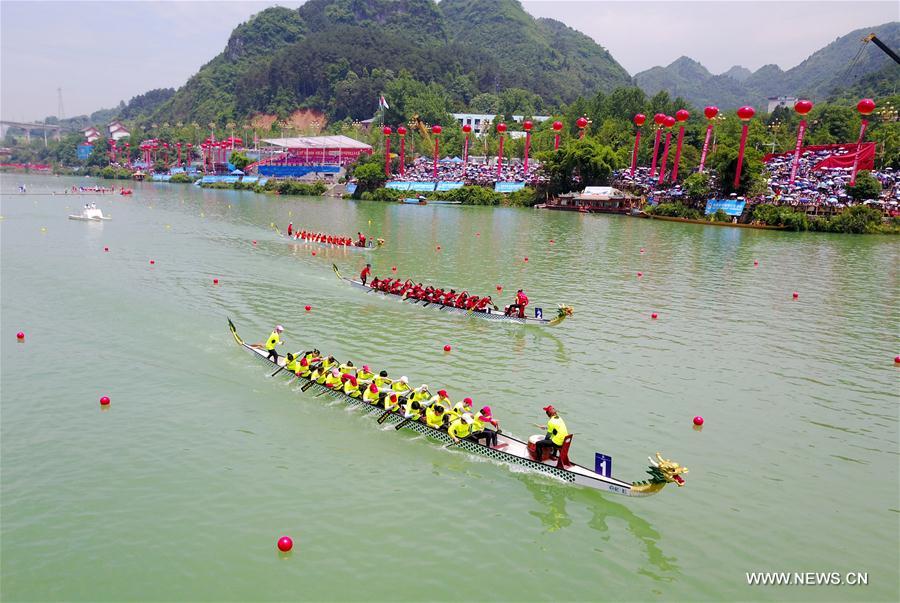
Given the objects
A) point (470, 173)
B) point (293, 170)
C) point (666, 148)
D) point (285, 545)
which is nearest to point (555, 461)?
point (285, 545)

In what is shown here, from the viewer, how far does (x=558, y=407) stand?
14055mm

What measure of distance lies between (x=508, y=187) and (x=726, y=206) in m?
28.6

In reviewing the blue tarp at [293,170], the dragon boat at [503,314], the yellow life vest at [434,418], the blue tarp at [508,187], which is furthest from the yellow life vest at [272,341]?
the blue tarp at [293,170]

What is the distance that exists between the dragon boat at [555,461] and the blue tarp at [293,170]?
93.0 metres

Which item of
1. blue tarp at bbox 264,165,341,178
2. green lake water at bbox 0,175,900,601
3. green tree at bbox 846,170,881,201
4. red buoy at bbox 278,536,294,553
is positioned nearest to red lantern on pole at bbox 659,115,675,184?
green tree at bbox 846,170,881,201

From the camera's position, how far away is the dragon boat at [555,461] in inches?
376

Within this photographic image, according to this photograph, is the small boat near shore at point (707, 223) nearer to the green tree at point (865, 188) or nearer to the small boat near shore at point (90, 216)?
the green tree at point (865, 188)

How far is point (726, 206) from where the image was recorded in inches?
2163

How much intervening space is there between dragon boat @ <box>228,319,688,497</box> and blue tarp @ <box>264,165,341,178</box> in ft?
305

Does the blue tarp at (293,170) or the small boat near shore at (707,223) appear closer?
the small boat near shore at (707,223)

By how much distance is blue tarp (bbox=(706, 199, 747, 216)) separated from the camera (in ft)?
178

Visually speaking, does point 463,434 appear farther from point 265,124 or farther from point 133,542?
point 265,124

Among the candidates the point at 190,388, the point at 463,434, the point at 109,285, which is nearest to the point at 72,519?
the point at 190,388

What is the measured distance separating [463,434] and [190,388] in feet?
24.6
